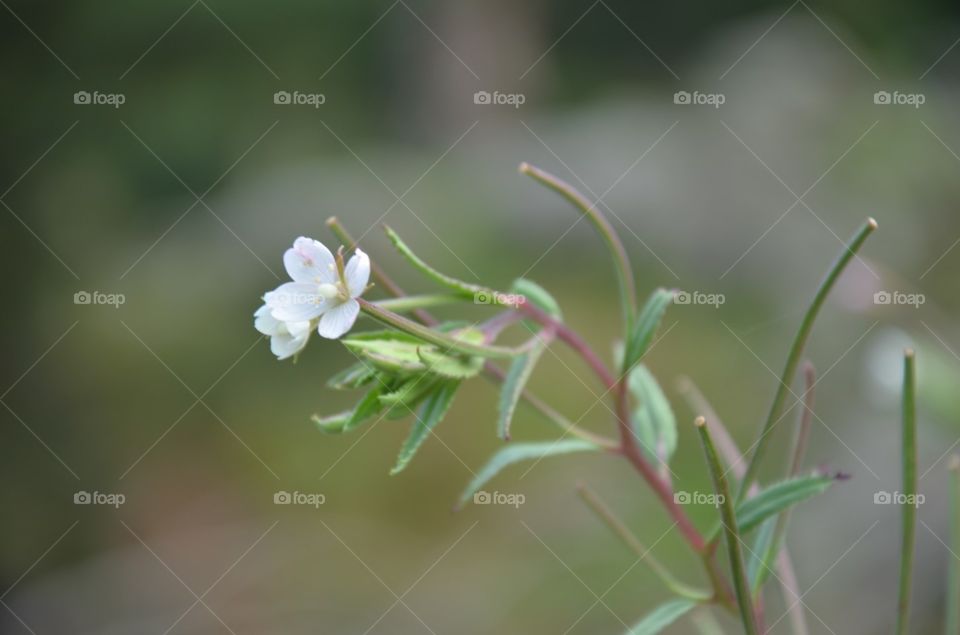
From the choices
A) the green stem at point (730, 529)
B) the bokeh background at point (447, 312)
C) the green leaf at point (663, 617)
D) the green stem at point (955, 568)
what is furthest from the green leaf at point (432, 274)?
the bokeh background at point (447, 312)

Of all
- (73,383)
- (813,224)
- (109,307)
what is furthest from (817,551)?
(109,307)

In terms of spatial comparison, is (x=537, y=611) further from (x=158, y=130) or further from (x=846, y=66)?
(x=158, y=130)

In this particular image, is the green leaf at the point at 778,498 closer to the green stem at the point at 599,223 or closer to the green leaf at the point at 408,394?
the green stem at the point at 599,223

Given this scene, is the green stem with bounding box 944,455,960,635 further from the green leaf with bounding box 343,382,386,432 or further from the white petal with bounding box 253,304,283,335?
the white petal with bounding box 253,304,283,335

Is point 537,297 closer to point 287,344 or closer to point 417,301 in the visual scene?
point 417,301

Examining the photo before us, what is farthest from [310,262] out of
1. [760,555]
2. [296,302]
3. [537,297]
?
[760,555]

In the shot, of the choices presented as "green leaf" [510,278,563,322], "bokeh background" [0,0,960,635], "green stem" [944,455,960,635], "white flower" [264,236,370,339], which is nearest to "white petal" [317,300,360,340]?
"white flower" [264,236,370,339]
